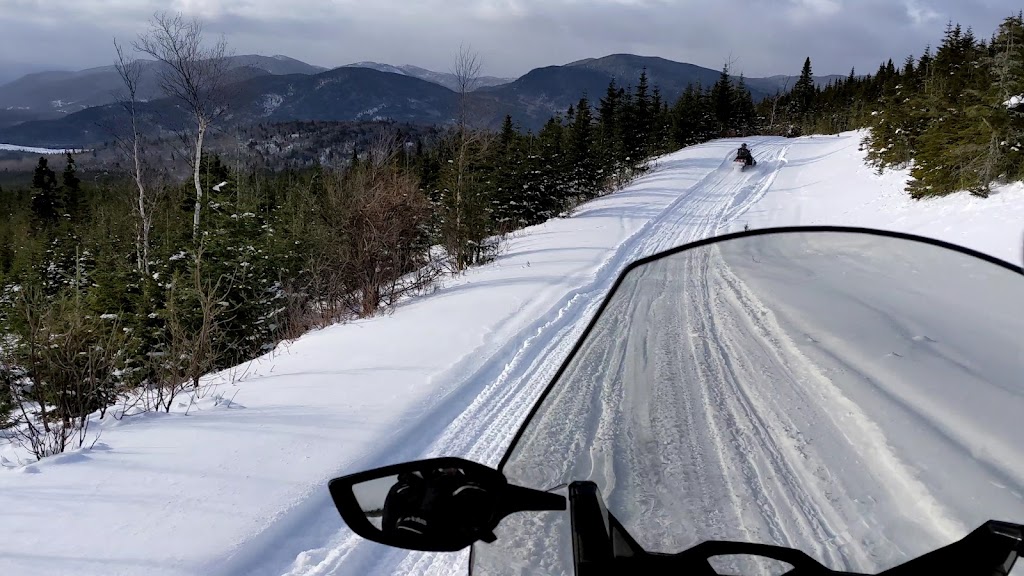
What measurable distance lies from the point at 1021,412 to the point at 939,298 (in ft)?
0.98

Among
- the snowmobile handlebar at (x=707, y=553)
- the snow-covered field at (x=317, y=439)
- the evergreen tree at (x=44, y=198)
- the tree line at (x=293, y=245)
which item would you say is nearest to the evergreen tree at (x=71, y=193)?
the evergreen tree at (x=44, y=198)

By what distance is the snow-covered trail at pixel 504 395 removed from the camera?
10.1ft

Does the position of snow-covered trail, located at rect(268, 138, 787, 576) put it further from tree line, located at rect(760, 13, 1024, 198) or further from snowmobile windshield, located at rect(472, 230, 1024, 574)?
tree line, located at rect(760, 13, 1024, 198)

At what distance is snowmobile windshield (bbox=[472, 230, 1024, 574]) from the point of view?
1.19 m

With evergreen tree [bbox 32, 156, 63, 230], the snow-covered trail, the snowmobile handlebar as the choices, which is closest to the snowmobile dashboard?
the snowmobile handlebar

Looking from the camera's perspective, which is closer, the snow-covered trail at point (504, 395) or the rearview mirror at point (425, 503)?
the rearview mirror at point (425, 503)

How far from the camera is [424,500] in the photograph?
999mm

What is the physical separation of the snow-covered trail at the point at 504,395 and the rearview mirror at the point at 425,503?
7.15 ft

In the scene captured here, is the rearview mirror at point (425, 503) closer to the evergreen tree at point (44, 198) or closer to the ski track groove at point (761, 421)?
the ski track groove at point (761, 421)

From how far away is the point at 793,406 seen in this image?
1470 millimetres

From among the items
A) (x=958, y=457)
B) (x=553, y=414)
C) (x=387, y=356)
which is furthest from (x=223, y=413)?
(x=958, y=457)

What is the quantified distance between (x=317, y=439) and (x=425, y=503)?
4.04 meters

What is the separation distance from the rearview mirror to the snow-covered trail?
2.18 metres

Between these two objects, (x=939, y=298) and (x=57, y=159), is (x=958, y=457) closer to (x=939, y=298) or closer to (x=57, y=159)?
(x=939, y=298)
